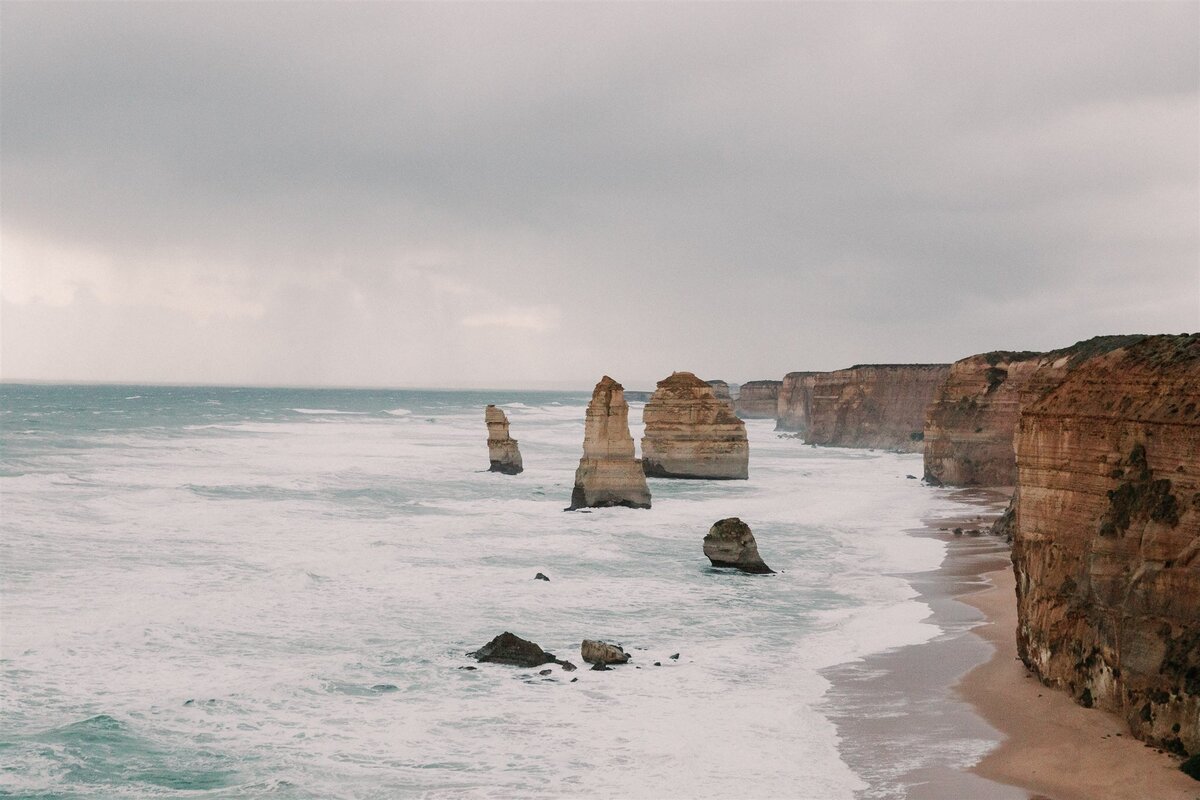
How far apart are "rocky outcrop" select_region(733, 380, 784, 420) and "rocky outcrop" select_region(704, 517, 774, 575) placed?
125063mm

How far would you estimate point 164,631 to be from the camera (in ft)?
73.0

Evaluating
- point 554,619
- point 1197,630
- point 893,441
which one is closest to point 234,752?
point 554,619

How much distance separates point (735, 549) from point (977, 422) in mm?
29058

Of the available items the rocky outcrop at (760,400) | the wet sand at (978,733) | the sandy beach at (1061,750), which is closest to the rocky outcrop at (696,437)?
the wet sand at (978,733)

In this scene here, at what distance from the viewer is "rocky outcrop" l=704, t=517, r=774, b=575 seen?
100 feet

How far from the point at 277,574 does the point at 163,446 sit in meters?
54.3

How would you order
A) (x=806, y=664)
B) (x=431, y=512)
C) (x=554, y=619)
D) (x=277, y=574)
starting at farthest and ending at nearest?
(x=431, y=512), (x=277, y=574), (x=554, y=619), (x=806, y=664)

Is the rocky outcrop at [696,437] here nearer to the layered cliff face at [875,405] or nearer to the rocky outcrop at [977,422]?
the rocky outcrop at [977,422]

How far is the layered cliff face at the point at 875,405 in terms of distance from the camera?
8388cm

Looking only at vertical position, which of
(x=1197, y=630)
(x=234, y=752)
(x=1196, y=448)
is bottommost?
(x=234, y=752)

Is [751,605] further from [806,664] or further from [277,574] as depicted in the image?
[277,574]

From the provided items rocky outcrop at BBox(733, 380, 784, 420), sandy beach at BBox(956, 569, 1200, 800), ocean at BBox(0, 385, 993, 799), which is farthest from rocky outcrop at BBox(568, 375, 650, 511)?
rocky outcrop at BBox(733, 380, 784, 420)

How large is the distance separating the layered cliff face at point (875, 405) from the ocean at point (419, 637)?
3599 cm

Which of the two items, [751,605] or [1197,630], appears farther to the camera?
[751,605]
